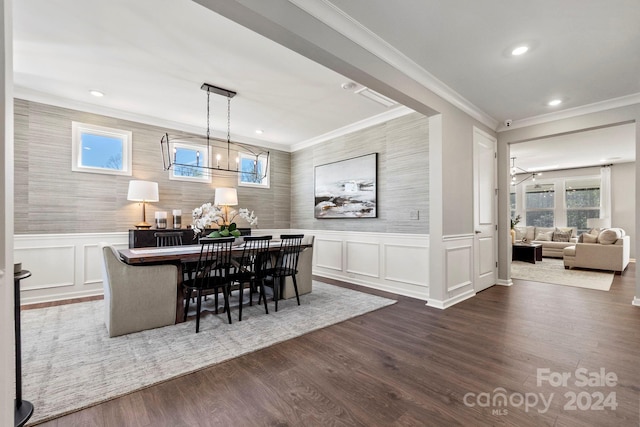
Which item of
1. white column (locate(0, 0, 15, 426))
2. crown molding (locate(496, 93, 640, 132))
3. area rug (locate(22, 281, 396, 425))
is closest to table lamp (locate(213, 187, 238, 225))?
area rug (locate(22, 281, 396, 425))

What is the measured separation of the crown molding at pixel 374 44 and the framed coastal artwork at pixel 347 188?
146cm

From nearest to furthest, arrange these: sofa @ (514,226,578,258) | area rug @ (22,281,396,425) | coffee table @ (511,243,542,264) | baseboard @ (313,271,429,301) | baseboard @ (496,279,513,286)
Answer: area rug @ (22,281,396,425) < baseboard @ (313,271,429,301) < baseboard @ (496,279,513,286) < coffee table @ (511,243,542,264) < sofa @ (514,226,578,258)

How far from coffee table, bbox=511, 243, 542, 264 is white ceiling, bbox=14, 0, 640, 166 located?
4006mm

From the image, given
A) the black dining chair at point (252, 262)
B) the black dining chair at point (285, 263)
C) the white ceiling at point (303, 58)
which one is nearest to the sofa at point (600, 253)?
the white ceiling at point (303, 58)

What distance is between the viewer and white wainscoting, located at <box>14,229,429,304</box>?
3730 millimetres

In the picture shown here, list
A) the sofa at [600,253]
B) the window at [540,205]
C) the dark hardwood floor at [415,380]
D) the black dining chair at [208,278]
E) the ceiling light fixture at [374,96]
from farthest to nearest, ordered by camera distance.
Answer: the window at [540,205] < the sofa at [600,253] < the ceiling light fixture at [374,96] < the black dining chair at [208,278] < the dark hardwood floor at [415,380]

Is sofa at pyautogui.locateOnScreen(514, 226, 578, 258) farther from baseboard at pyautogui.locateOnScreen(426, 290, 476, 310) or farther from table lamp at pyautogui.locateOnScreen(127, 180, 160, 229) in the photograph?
table lamp at pyautogui.locateOnScreen(127, 180, 160, 229)

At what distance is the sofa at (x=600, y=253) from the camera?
563 cm

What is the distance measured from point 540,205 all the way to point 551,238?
1910 mm

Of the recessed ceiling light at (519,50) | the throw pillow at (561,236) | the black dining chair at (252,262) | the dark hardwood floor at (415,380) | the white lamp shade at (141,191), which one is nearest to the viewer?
the dark hardwood floor at (415,380)

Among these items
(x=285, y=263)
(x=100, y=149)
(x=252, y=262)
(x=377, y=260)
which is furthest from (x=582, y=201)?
(x=100, y=149)

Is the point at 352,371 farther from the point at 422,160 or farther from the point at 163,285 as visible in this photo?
the point at 422,160

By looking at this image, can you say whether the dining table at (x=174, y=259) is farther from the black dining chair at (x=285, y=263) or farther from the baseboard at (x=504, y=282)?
the baseboard at (x=504, y=282)

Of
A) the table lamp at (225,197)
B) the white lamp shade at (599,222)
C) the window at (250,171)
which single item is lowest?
the white lamp shade at (599,222)
